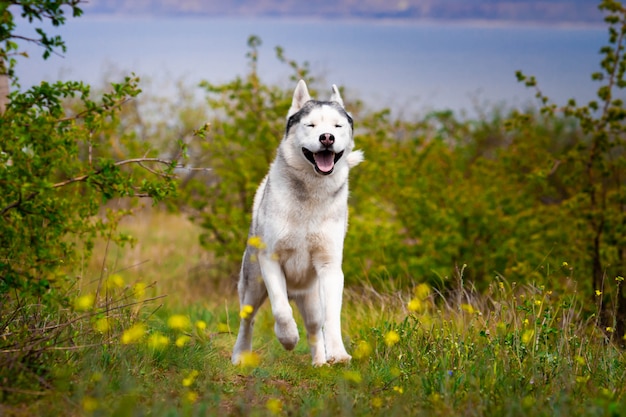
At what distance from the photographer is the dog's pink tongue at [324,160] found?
5.06m

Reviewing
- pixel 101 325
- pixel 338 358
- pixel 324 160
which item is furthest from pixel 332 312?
pixel 101 325

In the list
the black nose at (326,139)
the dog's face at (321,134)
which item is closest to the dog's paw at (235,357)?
the dog's face at (321,134)

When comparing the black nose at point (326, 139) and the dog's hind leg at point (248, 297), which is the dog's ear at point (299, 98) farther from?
the dog's hind leg at point (248, 297)

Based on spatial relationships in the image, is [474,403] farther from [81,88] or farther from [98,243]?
[98,243]

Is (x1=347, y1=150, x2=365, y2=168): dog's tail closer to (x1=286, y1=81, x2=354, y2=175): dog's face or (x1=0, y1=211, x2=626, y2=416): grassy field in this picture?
(x1=286, y1=81, x2=354, y2=175): dog's face

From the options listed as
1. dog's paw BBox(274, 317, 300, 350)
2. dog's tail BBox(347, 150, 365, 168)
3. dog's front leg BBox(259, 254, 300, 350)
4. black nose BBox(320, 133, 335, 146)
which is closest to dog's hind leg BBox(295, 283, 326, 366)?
dog's front leg BBox(259, 254, 300, 350)

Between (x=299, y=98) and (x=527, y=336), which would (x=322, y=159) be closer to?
(x=299, y=98)

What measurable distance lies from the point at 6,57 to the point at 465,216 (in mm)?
6118

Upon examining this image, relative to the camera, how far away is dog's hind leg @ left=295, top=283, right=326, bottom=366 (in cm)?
565

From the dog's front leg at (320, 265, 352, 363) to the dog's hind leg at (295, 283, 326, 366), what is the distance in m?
0.40

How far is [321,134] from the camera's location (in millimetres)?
5023

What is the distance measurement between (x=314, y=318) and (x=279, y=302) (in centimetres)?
70

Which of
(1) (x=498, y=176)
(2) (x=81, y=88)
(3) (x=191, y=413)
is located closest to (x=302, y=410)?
(3) (x=191, y=413)

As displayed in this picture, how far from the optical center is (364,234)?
9562mm
